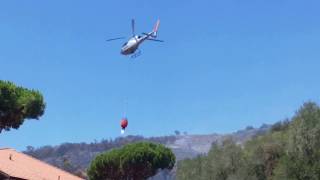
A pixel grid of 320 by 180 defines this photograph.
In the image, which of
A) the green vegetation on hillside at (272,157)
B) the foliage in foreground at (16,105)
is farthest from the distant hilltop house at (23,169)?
the green vegetation on hillside at (272,157)

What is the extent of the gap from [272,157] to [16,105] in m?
31.1

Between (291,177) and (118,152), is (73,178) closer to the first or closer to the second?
(118,152)

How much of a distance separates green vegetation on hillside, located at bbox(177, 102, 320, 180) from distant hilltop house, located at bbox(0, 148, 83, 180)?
1336 centimetres

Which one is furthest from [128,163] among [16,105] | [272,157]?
[16,105]

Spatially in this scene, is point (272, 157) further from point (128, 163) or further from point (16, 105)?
point (16, 105)

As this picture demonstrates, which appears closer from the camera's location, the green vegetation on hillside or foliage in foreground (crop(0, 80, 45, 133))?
foliage in foreground (crop(0, 80, 45, 133))

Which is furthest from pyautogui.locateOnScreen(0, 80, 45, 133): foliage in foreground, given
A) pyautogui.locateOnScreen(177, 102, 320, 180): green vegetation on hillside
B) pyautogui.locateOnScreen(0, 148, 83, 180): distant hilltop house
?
pyautogui.locateOnScreen(177, 102, 320, 180): green vegetation on hillside

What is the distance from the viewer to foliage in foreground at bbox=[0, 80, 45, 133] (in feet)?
125

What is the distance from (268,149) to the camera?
208 ft

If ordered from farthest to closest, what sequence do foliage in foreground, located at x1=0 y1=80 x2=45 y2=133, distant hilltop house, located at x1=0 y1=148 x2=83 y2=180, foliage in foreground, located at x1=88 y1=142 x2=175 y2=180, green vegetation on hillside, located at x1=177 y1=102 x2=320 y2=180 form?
foliage in foreground, located at x1=88 y1=142 x2=175 y2=180, distant hilltop house, located at x1=0 y1=148 x2=83 y2=180, green vegetation on hillside, located at x1=177 y1=102 x2=320 y2=180, foliage in foreground, located at x1=0 y1=80 x2=45 y2=133

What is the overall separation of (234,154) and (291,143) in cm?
1367

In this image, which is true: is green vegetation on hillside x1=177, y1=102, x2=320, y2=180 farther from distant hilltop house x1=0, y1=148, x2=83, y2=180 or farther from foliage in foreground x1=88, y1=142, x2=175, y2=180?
distant hilltop house x1=0, y1=148, x2=83, y2=180

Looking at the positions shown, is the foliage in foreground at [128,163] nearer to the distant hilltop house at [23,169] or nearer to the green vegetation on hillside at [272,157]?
the green vegetation on hillside at [272,157]

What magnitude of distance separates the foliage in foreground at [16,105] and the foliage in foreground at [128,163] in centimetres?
3018
